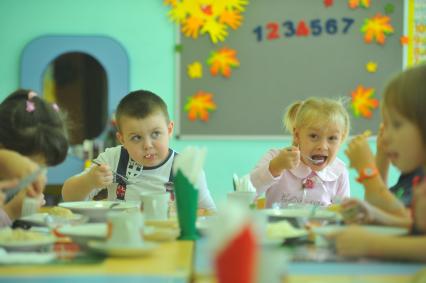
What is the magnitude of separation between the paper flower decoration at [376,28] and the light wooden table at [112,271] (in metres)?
3.38

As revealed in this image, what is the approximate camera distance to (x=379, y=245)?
120 cm

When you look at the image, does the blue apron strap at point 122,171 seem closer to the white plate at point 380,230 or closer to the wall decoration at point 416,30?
the white plate at point 380,230

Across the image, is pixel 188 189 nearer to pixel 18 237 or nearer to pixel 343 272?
pixel 18 237

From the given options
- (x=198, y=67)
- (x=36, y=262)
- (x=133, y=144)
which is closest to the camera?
(x=36, y=262)

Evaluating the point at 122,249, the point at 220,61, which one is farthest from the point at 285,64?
the point at 122,249

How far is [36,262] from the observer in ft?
3.84

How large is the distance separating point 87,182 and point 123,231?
3.35 feet

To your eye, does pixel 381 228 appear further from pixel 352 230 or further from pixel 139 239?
pixel 139 239

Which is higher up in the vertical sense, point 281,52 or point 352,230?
point 281,52

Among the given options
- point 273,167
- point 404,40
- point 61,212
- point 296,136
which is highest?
point 404,40

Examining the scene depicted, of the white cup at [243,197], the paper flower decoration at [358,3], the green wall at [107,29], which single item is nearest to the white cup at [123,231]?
the white cup at [243,197]

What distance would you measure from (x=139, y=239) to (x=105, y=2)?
3.22 m

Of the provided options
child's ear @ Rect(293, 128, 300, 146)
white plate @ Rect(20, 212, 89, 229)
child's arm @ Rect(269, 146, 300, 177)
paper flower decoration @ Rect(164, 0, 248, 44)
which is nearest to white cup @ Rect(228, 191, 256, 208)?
white plate @ Rect(20, 212, 89, 229)

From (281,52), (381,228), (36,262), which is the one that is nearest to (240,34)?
(281,52)
